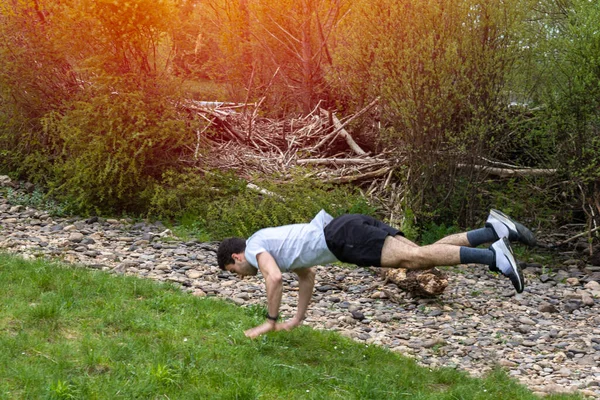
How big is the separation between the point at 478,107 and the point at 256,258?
17.7ft

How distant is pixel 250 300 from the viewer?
7.39 m

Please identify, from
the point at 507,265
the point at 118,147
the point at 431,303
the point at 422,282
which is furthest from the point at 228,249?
the point at 118,147

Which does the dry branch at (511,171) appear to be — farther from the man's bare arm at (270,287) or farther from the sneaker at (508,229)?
the man's bare arm at (270,287)

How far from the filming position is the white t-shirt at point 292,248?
5.29m

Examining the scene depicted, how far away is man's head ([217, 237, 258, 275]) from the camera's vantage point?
5.39 m

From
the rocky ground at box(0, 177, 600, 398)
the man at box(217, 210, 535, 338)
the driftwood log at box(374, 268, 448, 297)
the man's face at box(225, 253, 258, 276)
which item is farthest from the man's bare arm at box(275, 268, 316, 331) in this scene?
the driftwood log at box(374, 268, 448, 297)

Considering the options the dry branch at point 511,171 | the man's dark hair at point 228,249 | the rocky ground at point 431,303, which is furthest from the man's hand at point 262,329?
the dry branch at point 511,171

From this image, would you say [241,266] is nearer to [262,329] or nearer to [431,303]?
[262,329]

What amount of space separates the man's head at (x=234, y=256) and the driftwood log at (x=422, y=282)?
2.90m

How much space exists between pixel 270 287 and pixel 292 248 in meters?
0.36

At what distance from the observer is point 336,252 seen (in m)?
5.32

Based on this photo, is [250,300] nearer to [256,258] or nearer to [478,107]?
[256,258]

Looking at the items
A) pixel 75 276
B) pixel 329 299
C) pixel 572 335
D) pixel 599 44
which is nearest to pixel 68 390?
pixel 75 276

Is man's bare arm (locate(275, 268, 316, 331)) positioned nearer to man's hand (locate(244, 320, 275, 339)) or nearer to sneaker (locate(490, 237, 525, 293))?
man's hand (locate(244, 320, 275, 339))
